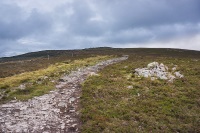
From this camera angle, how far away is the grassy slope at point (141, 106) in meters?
15.1

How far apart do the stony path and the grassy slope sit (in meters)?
0.89

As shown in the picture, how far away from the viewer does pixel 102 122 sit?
15188mm

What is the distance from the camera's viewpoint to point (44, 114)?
16.4m

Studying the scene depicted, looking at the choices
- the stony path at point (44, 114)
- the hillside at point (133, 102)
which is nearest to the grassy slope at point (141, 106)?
the hillside at point (133, 102)

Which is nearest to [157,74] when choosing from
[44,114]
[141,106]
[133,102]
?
[133,102]

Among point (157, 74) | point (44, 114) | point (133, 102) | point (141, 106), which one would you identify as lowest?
point (44, 114)

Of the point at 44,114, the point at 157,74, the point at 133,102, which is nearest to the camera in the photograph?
the point at 44,114

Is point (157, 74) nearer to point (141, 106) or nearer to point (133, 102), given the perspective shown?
point (133, 102)

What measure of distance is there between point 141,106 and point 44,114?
287 inches

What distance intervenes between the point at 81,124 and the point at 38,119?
287 cm

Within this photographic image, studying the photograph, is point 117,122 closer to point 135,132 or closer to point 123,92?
point 135,132

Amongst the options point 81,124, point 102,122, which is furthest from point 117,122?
point 81,124

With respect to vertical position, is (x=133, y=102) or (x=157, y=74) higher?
(x=157, y=74)

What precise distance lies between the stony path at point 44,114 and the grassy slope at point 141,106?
890 mm
